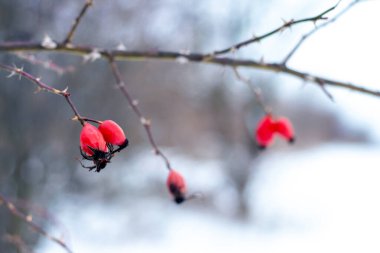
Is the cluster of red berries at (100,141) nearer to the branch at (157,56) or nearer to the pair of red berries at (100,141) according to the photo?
the pair of red berries at (100,141)

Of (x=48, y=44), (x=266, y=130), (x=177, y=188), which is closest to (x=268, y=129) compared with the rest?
(x=266, y=130)

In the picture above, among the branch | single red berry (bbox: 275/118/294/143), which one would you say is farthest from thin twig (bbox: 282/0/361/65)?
single red berry (bbox: 275/118/294/143)

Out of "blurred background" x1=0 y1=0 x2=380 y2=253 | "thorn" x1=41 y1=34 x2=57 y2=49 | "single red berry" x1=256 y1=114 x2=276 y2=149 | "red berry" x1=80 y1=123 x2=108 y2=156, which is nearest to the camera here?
"red berry" x1=80 y1=123 x2=108 y2=156

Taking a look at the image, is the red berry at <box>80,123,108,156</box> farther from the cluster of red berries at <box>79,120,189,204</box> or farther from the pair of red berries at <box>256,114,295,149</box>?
the pair of red berries at <box>256,114,295,149</box>

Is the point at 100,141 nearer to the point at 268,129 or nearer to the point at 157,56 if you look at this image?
the point at 157,56

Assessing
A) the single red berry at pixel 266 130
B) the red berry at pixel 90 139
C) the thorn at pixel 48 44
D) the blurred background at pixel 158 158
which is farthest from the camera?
the blurred background at pixel 158 158

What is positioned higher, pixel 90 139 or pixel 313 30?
pixel 313 30

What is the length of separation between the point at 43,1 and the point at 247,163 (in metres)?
5.83

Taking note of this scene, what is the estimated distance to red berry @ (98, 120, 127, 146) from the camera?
110cm

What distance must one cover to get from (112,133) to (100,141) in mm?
47

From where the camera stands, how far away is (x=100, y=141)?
107cm

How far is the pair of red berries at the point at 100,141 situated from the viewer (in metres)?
1.06

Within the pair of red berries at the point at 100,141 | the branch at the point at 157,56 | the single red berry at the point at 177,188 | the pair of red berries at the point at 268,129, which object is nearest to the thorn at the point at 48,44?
the branch at the point at 157,56

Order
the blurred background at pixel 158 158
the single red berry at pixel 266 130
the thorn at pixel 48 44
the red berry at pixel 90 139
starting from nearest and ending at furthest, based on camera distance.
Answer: the red berry at pixel 90 139, the thorn at pixel 48 44, the single red berry at pixel 266 130, the blurred background at pixel 158 158
